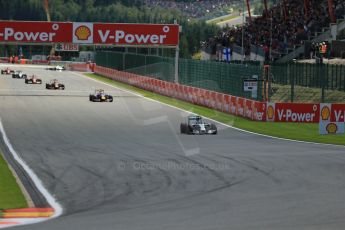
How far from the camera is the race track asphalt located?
1145 centimetres

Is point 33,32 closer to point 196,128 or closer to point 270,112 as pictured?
point 270,112

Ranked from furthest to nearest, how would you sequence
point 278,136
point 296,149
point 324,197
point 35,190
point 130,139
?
point 278,136 → point 130,139 → point 296,149 → point 35,190 → point 324,197

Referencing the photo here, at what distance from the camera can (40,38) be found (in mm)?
53688

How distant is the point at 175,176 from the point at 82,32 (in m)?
38.5

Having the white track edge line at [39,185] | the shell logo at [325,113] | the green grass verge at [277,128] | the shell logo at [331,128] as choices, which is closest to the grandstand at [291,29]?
the green grass verge at [277,128]

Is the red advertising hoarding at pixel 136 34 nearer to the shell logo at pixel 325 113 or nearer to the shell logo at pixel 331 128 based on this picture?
the shell logo at pixel 325 113

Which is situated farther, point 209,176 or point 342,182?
point 209,176

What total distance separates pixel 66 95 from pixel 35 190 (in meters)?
39.9

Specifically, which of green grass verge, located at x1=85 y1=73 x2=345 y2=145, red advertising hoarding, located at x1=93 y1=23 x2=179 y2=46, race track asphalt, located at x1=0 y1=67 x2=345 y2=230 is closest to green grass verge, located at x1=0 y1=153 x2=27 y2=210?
race track asphalt, located at x1=0 y1=67 x2=345 y2=230

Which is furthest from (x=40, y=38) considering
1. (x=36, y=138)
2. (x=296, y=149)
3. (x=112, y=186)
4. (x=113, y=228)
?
(x=113, y=228)

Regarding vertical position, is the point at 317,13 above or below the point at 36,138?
above

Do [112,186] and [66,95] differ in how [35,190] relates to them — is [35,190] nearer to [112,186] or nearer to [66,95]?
[112,186]

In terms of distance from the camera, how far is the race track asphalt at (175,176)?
11.5 metres

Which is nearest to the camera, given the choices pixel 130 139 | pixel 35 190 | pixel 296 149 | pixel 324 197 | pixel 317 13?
pixel 324 197
